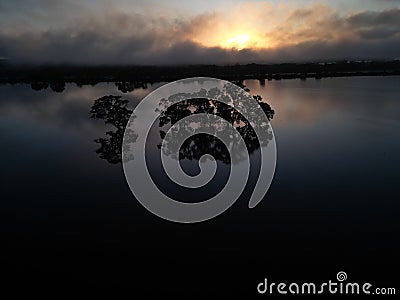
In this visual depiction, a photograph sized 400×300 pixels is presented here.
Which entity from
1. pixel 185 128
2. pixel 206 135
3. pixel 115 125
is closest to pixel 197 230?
pixel 206 135

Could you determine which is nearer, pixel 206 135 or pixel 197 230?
pixel 197 230

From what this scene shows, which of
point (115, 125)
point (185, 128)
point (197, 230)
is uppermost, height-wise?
point (115, 125)

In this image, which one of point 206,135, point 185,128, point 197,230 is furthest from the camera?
point 185,128

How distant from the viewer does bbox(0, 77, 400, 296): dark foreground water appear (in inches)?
601

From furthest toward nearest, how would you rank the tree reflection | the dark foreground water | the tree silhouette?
the tree silhouette < the tree reflection < the dark foreground water

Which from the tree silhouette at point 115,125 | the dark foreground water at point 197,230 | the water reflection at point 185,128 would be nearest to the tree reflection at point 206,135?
the water reflection at point 185,128

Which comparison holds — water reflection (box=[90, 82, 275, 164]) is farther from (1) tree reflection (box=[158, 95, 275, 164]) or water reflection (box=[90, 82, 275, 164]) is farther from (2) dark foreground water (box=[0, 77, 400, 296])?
(2) dark foreground water (box=[0, 77, 400, 296])

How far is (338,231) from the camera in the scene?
19.0 meters

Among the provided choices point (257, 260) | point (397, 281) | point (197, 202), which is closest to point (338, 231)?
point (397, 281)

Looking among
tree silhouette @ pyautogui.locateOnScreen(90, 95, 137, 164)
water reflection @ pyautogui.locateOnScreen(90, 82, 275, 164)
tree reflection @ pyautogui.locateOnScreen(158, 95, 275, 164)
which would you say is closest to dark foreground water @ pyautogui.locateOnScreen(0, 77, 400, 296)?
tree silhouette @ pyautogui.locateOnScreen(90, 95, 137, 164)

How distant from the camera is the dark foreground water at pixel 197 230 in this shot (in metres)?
15.3

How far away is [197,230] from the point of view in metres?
19.3

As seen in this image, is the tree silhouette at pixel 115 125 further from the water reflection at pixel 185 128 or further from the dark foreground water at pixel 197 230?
the dark foreground water at pixel 197 230

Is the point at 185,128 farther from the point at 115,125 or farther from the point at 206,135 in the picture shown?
the point at 115,125
